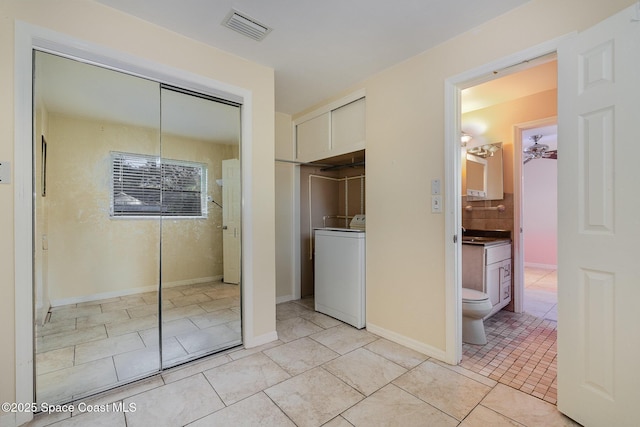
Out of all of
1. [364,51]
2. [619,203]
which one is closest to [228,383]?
[619,203]

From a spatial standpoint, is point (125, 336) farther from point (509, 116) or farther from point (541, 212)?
point (541, 212)

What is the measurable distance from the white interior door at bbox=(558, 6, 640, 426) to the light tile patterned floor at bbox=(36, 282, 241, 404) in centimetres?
236

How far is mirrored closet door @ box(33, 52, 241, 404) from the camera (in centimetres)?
199

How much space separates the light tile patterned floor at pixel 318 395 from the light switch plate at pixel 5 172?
4.38 feet

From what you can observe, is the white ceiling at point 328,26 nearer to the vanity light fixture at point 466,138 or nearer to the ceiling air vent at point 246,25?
the ceiling air vent at point 246,25

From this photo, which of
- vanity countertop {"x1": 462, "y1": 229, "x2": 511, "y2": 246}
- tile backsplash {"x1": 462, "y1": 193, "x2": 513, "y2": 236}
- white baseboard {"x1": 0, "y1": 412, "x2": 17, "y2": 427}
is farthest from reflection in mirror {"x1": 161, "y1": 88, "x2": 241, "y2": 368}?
tile backsplash {"x1": 462, "y1": 193, "x2": 513, "y2": 236}

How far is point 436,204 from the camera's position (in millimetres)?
2221

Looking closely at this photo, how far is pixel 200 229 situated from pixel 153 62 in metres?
1.34

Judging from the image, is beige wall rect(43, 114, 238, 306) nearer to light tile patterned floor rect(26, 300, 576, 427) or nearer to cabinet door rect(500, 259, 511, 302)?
light tile patterned floor rect(26, 300, 576, 427)

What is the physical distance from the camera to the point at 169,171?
2.34 metres

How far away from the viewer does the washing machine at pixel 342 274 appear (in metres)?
2.82

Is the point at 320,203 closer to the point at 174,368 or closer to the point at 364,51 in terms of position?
the point at 364,51

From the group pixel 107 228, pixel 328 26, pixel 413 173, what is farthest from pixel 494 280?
pixel 107 228

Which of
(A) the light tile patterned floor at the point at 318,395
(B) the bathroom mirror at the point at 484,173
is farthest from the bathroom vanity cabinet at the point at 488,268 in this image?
(A) the light tile patterned floor at the point at 318,395
